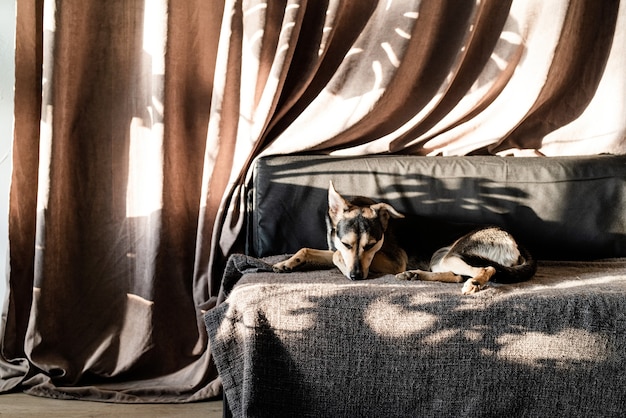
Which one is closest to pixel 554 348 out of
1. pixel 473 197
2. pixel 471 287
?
pixel 471 287

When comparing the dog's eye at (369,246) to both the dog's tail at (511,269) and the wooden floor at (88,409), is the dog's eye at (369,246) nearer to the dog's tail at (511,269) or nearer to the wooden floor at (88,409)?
the dog's tail at (511,269)

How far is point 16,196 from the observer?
2764 millimetres

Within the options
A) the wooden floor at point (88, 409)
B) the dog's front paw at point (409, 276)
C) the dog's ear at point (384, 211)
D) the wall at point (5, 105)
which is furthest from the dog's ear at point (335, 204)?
the wall at point (5, 105)

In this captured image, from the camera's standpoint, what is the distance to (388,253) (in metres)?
2.60

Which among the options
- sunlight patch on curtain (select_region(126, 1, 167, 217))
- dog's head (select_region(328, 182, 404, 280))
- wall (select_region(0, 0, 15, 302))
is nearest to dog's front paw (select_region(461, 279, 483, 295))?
dog's head (select_region(328, 182, 404, 280))

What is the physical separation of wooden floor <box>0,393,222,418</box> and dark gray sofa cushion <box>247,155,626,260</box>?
0.64 m

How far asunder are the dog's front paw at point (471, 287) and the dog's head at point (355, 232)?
36 cm

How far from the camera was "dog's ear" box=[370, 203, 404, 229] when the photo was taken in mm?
2518

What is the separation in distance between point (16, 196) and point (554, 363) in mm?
2092

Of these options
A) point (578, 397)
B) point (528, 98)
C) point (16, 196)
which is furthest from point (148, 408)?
point (528, 98)

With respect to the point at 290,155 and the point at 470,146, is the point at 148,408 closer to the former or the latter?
the point at 290,155

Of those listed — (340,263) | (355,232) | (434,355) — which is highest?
(355,232)

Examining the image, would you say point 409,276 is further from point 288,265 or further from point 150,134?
point 150,134

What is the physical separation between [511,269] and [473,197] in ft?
1.72
